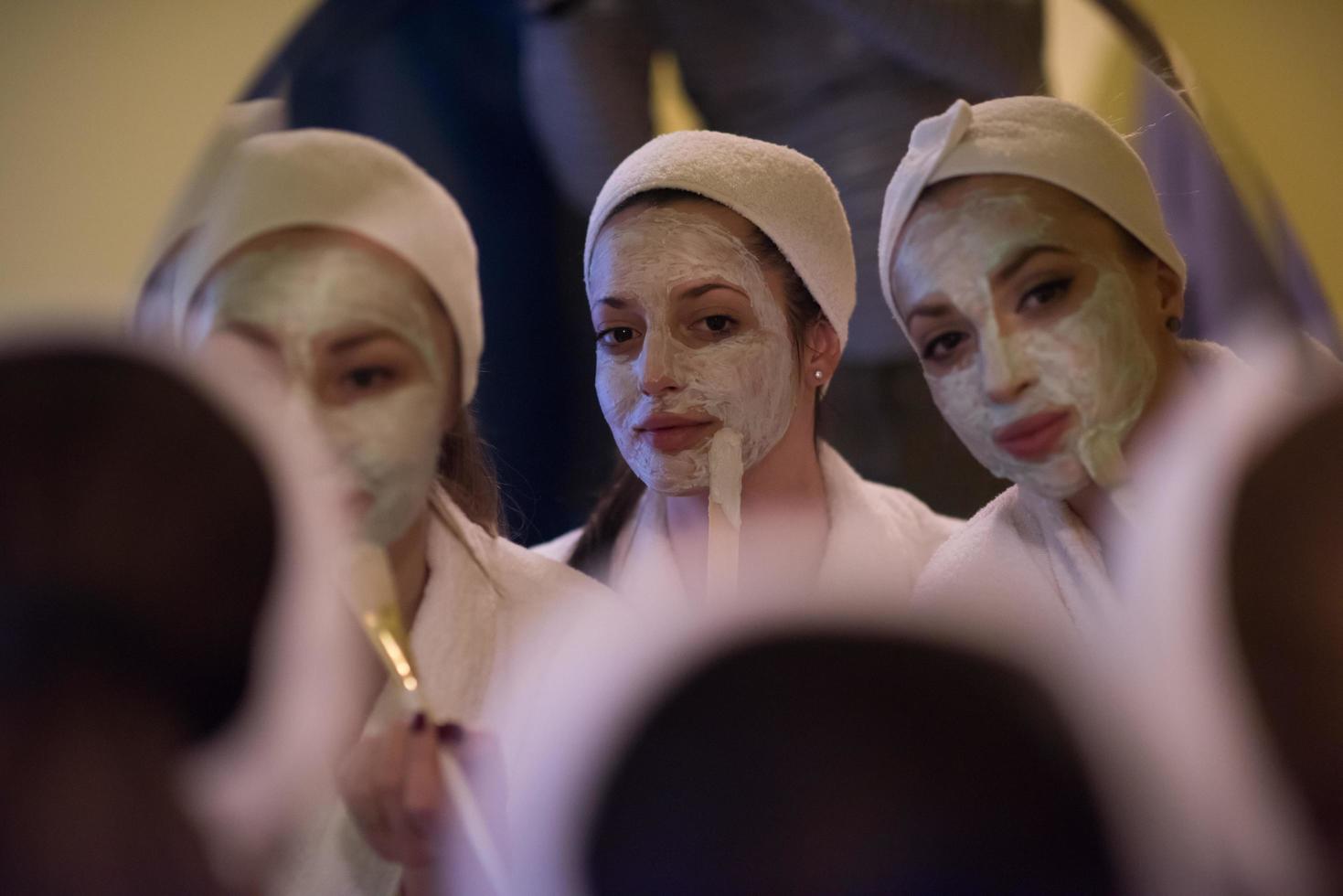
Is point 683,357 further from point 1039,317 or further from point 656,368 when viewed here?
point 1039,317

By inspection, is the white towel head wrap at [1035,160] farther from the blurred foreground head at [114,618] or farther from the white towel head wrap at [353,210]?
the blurred foreground head at [114,618]

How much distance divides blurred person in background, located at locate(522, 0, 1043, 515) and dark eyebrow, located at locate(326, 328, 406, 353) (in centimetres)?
16

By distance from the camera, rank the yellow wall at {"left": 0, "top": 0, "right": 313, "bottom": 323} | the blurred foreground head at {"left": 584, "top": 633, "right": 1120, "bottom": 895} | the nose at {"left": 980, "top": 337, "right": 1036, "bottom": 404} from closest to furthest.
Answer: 1. the blurred foreground head at {"left": 584, "top": 633, "right": 1120, "bottom": 895}
2. the nose at {"left": 980, "top": 337, "right": 1036, "bottom": 404}
3. the yellow wall at {"left": 0, "top": 0, "right": 313, "bottom": 323}

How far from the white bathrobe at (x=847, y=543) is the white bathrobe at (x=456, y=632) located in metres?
0.03

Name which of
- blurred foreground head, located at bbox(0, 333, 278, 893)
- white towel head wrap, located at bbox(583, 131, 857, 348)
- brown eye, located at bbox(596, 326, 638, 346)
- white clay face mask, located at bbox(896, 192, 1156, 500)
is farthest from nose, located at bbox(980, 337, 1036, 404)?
blurred foreground head, located at bbox(0, 333, 278, 893)

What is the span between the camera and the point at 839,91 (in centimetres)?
77

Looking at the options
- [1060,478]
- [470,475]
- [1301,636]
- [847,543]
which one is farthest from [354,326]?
[1301,636]

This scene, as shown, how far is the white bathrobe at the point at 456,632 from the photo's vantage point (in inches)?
25.1

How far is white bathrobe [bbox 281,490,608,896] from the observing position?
2.09ft

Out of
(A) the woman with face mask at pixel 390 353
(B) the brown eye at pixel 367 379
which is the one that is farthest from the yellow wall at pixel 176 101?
(B) the brown eye at pixel 367 379

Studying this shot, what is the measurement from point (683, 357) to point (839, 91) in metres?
0.23

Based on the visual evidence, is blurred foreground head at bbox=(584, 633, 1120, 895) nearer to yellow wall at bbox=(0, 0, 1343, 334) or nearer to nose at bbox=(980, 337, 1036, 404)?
nose at bbox=(980, 337, 1036, 404)

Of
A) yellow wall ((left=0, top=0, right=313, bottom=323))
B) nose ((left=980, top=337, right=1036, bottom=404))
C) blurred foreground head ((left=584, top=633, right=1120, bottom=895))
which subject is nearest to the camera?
blurred foreground head ((left=584, top=633, right=1120, bottom=895))

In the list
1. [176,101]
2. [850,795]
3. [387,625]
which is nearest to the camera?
[850,795]
